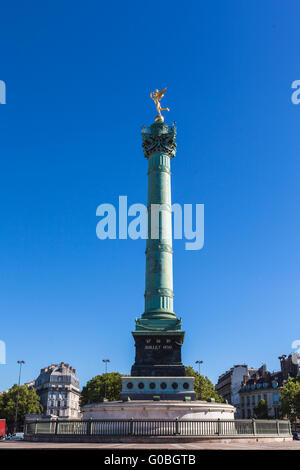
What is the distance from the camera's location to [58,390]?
104 m

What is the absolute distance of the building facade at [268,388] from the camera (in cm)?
8244

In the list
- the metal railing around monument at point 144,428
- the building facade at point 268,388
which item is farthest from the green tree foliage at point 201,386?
the metal railing around monument at point 144,428

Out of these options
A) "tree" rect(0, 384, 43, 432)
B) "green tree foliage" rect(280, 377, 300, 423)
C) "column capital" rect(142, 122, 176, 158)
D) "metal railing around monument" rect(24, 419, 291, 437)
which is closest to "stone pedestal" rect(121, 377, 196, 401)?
"metal railing around monument" rect(24, 419, 291, 437)

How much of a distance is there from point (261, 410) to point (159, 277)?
5217 cm

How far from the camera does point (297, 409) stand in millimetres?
61719

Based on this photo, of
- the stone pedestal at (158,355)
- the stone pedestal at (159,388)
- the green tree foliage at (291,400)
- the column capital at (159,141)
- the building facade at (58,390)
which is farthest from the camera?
the building facade at (58,390)

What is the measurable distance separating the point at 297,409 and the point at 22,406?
5264cm

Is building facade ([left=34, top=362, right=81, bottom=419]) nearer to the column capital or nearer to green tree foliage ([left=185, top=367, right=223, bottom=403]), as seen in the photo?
green tree foliage ([left=185, top=367, right=223, bottom=403])

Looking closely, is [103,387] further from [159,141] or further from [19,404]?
[159,141]

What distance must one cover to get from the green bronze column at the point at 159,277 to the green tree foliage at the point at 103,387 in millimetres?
37130

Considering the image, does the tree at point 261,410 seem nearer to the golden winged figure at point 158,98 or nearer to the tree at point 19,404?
the tree at point 19,404

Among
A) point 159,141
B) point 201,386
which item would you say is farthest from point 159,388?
point 201,386
